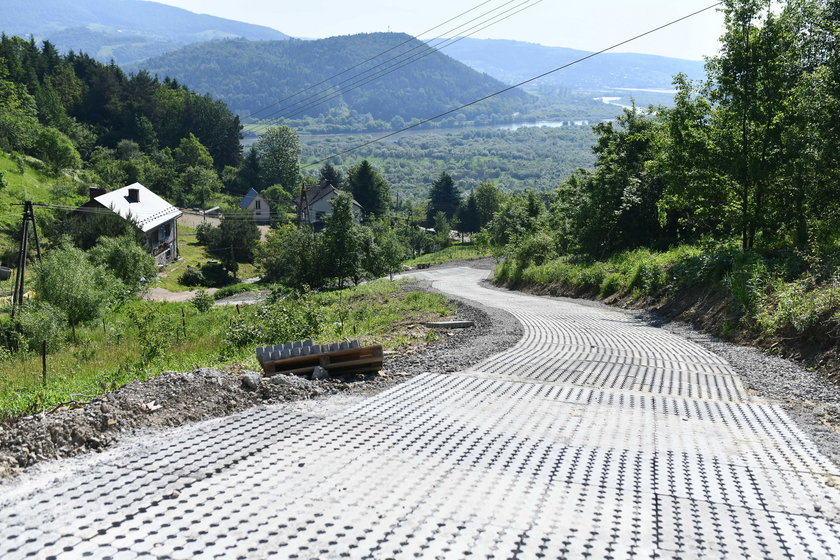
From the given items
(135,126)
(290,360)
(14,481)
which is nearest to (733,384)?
(290,360)

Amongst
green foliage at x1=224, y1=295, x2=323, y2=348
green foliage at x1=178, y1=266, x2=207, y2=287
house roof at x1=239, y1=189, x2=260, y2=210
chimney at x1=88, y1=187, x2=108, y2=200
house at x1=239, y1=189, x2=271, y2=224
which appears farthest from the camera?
house roof at x1=239, y1=189, x2=260, y2=210

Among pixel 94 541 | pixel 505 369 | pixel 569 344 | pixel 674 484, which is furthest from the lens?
pixel 569 344

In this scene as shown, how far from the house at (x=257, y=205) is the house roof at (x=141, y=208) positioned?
23.5 metres

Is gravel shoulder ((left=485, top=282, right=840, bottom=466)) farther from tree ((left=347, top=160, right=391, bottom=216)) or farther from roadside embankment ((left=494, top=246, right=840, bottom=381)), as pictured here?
tree ((left=347, top=160, right=391, bottom=216))

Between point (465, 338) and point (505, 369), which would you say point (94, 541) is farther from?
point (465, 338)

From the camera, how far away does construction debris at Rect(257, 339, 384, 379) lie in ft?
27.0

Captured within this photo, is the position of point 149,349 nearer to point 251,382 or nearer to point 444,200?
point 251,382

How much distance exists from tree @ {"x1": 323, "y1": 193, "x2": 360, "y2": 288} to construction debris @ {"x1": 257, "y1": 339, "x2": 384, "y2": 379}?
87.4 feet

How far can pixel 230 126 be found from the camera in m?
111

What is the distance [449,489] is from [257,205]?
89795 mm

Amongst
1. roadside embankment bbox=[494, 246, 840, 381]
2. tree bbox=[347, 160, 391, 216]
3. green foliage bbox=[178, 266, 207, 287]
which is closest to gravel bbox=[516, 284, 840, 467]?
roadside embankment bbox=[494, 246, 840, 381]

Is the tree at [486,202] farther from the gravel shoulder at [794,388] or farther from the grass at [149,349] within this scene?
the gravel shoulder at [794,388]

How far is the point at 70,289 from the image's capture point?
888 inches

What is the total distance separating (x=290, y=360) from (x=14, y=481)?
4.05 m
